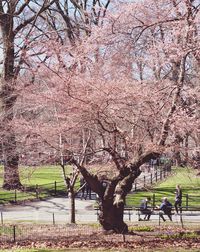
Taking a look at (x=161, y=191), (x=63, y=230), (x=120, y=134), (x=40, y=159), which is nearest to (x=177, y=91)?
(x=120, y=134)

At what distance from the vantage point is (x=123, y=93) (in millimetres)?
12336

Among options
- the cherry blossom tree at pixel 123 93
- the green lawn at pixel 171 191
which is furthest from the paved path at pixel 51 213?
the cherry blossom tree at pixel 123 93

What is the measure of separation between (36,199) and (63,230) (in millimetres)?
10646

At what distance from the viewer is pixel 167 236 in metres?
13.9

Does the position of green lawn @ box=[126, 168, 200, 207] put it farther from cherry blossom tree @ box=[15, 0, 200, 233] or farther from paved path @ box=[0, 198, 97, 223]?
cherry blossom tree @ box=[15, 0, 200, 233]

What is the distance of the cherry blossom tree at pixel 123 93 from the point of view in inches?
495

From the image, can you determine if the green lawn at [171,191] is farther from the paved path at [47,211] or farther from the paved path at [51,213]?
the paved path at [47,211]

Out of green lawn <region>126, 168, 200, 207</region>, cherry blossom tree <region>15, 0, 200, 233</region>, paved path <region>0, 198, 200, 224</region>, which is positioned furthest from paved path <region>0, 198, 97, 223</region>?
cherry blossom tree <region>15, 0, 200, 233</region>

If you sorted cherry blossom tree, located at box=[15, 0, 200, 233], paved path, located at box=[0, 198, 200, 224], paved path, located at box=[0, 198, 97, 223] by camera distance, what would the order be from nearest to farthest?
cherry blossom tree, located at box=[15, 0, 200, 233] < paved path, located at box=[0, 198, 200, 224] < paved path, located at box=[0, 198, 97, 223]

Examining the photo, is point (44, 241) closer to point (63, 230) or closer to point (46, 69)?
point (63, 230)

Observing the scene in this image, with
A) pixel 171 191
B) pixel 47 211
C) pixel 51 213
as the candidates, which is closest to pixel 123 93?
pixel 51 213

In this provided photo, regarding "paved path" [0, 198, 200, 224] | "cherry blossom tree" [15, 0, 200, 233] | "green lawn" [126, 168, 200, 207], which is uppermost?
"cherry blossom tree" [15, 0, 200, 233]

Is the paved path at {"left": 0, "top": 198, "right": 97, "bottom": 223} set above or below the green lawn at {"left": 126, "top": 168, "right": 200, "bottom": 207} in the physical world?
below

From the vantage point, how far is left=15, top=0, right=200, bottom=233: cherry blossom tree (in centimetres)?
1258
